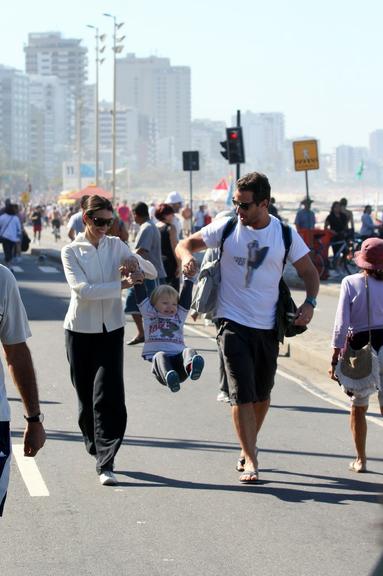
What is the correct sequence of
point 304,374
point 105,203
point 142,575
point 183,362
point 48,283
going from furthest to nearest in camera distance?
1. point 48,283
2. point 304,374
3. point 183,362
4. point 105,203
5. point 142,575

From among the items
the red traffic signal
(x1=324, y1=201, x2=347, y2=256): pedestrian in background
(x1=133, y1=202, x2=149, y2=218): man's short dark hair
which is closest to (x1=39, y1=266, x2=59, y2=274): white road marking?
the red traffic signal

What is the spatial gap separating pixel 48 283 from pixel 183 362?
19.5 m

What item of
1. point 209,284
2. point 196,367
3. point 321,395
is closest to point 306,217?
point 321,395

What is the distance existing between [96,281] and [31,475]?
4.31 ft

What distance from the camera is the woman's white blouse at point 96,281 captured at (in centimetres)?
788

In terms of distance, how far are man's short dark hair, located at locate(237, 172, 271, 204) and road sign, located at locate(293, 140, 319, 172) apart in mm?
19918

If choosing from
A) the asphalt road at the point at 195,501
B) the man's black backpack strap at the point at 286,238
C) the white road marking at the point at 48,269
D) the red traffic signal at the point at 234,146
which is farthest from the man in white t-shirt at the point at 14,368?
the white road marking at the point at 48,269

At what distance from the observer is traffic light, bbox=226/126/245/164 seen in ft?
93.5

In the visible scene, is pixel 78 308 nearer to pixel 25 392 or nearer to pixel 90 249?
pixel 90 249

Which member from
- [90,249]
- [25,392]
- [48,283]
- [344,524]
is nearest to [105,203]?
[90,249]

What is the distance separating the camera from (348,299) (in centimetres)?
835

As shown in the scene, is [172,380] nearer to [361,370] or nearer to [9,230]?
[361,370]

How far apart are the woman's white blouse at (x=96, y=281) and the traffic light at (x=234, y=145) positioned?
2051 centimetres

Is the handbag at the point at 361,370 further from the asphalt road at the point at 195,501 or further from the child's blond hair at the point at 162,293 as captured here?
the child's blond hair at the point at 162,293
